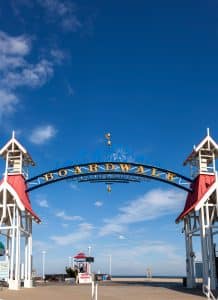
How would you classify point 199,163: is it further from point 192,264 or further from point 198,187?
point 192,264

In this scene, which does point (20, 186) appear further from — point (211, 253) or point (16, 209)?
point (211, 253)

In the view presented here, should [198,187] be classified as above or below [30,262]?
above

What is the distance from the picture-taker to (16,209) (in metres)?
31.5

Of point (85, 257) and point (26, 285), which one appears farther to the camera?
point (85, 257)

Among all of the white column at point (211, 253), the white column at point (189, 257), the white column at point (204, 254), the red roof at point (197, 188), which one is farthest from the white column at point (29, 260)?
the white column at point (211, 253)

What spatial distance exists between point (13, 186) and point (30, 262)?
597 centimetres

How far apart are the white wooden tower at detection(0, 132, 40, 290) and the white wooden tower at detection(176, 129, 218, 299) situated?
11.8 m

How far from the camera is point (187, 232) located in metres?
32.8

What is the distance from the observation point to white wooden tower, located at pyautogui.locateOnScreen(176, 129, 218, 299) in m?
28.7

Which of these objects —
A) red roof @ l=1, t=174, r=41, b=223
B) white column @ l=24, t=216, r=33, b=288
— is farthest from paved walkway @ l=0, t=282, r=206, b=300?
red roof @ l=1, t=174, r=41, b=223

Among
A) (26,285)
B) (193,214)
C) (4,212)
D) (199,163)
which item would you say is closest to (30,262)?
(26,285)

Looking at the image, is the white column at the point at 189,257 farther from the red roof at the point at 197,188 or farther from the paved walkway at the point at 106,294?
the paved walkway at the point at 106,294

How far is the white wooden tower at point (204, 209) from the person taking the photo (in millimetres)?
28672

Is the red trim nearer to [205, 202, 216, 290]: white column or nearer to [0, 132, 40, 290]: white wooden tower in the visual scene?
[0, 132, 40, 290]: white wooden tower
